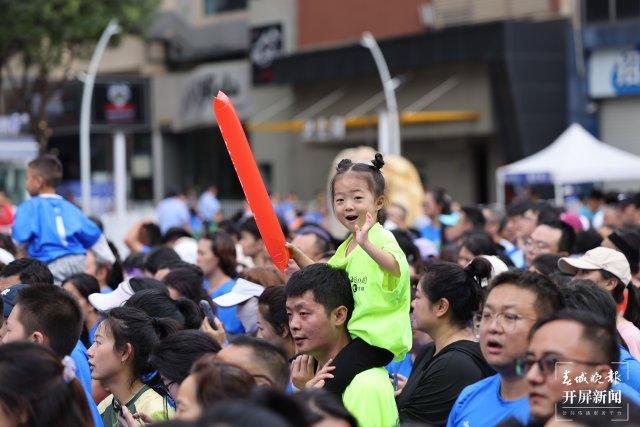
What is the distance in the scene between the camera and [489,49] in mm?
30891

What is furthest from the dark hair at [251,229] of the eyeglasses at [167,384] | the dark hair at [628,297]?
the eyeglasses at [167,384]

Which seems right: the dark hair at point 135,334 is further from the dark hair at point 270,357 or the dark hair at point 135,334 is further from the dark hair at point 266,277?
the dark hair at point 266,277

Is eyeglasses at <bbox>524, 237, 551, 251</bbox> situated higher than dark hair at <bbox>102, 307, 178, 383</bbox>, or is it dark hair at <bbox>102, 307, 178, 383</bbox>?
dark hair at <bbox>102, 307, 178, 383</bbox>

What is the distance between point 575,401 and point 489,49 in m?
27.5

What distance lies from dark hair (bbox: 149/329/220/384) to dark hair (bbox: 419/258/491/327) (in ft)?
4.03

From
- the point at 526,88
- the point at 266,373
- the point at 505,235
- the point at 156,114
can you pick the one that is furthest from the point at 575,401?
the point at 156,114

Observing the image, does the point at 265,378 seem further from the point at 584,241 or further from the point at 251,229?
the point at 251,229

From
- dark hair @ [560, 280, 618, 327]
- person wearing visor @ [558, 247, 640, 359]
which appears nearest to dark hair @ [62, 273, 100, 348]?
person wearing visor @ [558, 247, 640, 359]

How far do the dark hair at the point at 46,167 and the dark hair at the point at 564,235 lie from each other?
13.3 ft

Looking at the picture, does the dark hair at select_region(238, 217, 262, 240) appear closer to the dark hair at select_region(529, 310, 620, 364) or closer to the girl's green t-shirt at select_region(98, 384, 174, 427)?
the girl's green t-shirt at select_region(98, 384, 174, 427)

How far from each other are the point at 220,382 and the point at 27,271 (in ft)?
13.4

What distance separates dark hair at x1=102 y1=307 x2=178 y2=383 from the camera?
591 centimetres

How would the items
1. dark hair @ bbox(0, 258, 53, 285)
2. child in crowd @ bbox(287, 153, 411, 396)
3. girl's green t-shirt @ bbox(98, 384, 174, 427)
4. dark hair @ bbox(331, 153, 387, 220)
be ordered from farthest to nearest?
dark hair @ bbox(0, 258, 53, 285) < dark hair @ bbox(331, 153, 387, 220) < girl's green t-shirt @ bbox(98, 384, 174, 427) < child in crowd @ bbox(287, 153, 411, 396)

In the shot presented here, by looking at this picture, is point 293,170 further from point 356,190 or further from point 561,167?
point 356,190
